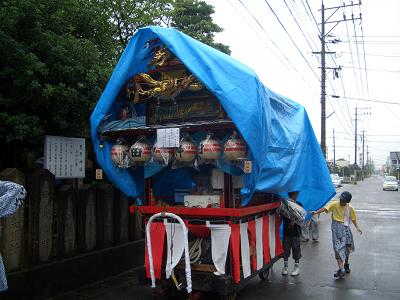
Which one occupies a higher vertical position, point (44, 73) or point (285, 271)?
point (44, 73)

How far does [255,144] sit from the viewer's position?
586cm

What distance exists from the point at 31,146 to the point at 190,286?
4.87 m

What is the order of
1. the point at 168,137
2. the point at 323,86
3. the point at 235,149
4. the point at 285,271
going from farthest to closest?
the point at 323,86
the point at 285,271
the point at 168,137
the point at 235,149

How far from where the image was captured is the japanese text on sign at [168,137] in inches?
247

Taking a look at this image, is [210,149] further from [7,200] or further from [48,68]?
[48,68]

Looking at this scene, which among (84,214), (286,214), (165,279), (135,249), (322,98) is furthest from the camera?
(322,98)

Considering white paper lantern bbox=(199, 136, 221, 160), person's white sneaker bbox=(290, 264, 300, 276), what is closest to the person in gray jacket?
white paper lantern bbox=(199, 136, 221, 160)

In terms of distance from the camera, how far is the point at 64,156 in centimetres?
833

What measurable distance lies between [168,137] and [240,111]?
119cm

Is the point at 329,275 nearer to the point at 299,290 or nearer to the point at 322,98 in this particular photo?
the point at 299,290

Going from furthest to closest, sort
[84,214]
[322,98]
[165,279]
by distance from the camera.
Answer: [322,98] → [84,214] → [165,279]

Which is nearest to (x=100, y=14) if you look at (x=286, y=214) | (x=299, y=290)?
(x=286, y=214)

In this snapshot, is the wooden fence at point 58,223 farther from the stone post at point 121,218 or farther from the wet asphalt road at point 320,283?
the wet asphalt road at point 320,283

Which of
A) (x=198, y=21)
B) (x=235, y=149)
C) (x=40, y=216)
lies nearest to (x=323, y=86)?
(x=198, y=21)
